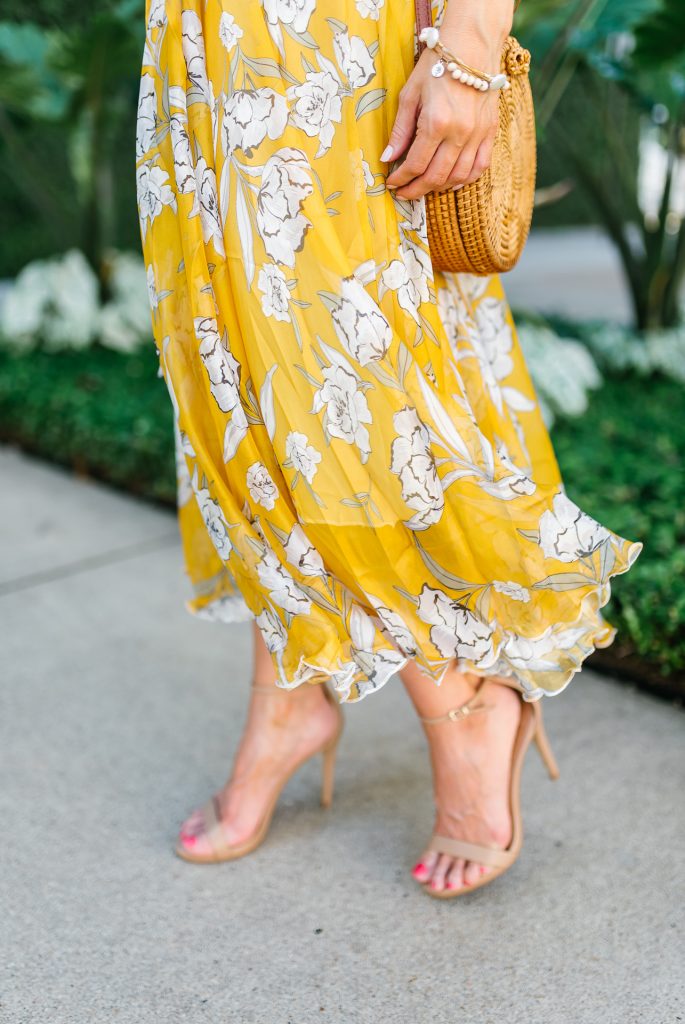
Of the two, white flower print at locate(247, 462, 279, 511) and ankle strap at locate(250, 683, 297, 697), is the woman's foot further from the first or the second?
white flower print at locate(247, 462, 279, 511)

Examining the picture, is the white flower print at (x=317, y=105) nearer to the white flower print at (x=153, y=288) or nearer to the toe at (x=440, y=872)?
the white flower print at (x=153, y=288)

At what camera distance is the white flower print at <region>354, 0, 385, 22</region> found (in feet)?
4.35

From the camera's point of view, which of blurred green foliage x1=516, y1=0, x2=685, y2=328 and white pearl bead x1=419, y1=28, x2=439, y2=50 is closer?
white pearl bead x1=419, y1=28, x2=439, y2=50

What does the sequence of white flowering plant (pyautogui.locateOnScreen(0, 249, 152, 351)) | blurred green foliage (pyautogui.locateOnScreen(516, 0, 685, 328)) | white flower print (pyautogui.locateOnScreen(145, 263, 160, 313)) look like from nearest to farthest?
white flower print (pyautogui.locateOnScreen(145, 263, 160, 313)) < blurred green foliage (pyautogui.locateOnScreen(516, 0, 685, 328)) < white flowering plant (pyautogui.locateOnScreen(0, 249, 152, 351))

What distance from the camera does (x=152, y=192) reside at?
1.47 metres

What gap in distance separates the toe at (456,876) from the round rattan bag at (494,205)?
0.87 meters

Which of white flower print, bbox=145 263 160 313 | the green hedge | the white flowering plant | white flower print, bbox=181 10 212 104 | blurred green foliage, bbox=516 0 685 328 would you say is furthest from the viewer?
the white flowering plant

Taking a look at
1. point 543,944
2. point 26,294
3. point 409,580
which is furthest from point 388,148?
point 26,294

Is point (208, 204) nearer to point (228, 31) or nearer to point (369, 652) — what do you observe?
point (228, 31)

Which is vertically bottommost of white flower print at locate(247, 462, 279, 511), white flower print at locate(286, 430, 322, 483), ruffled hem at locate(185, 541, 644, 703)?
ruffled hem at locate(185, 541, 644, 703)

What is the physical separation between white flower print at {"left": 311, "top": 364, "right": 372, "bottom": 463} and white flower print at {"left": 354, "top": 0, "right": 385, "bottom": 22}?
0.44 m

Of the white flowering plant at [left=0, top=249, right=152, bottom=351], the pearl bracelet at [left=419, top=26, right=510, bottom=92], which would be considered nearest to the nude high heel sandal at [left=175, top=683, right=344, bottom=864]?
the pearl bracelet at [left=419, top=26, right=510, bottom=92]

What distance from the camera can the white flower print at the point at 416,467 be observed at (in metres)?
1.39

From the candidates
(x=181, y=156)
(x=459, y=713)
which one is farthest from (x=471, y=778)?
(x=181, y=156)
